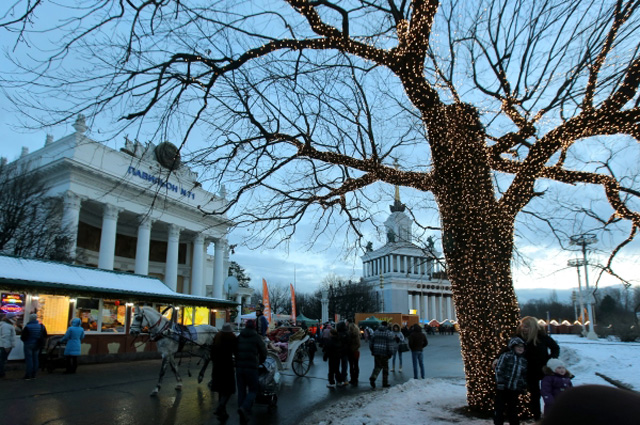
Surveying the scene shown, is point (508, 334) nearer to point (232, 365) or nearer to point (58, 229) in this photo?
point (232, 365)

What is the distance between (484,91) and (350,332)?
7950 millimetres


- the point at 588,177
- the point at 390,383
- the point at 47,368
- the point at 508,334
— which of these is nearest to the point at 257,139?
the point at 508,334

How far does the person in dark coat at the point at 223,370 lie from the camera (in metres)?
8.07

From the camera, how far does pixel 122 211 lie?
38188 mm

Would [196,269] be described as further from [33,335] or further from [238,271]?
[238,271]

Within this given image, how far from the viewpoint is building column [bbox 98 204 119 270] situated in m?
35.4

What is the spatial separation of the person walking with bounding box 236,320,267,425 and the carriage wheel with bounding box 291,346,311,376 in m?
7.02

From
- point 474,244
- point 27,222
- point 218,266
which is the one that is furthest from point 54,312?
point 218,266

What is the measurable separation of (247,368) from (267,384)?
1.61 m

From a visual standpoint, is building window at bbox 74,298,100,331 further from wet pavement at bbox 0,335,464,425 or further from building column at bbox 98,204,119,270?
building column at bbox 98,204,119,270

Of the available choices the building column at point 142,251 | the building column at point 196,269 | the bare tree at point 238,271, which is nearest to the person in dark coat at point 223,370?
the building column at point 142,251

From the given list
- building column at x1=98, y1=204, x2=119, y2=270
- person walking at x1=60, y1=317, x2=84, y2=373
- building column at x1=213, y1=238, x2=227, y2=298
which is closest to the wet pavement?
person walking at x1=60, y1=317, x2=84, y2=373

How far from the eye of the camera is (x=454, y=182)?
25.3ft

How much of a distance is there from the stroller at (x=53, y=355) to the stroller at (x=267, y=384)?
9.67 meters
